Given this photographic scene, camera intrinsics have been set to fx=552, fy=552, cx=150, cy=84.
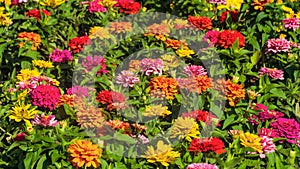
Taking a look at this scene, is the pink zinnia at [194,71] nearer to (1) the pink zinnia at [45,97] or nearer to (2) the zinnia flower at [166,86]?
(2) the zinnia flower at [166,86]

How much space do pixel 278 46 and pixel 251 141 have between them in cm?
109

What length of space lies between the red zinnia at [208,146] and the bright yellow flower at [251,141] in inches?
4.3

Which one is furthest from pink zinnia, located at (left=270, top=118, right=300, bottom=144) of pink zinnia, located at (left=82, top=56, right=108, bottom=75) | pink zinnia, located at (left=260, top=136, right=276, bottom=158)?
pink zinnia, located at (left=82, top=56, right=108, bottom=75)

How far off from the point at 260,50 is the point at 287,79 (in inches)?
14.4

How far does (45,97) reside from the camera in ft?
9.61

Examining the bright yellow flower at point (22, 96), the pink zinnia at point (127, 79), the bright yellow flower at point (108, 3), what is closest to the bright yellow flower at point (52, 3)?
the bright yellow flower at point (108, 3)

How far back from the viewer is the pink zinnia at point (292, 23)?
378 centimetres

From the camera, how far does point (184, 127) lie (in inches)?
108

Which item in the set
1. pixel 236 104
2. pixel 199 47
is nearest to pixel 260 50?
pixel 199 47

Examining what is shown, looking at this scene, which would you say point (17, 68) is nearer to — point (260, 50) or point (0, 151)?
point (0, 151)

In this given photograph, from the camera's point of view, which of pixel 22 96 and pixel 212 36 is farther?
pixel 212 36

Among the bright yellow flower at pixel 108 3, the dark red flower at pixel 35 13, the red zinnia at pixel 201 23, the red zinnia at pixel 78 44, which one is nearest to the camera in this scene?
the red zinnia at pixel 78 44

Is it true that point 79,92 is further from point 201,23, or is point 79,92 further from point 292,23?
point 292,23

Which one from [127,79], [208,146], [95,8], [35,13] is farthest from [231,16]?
[208,146]
